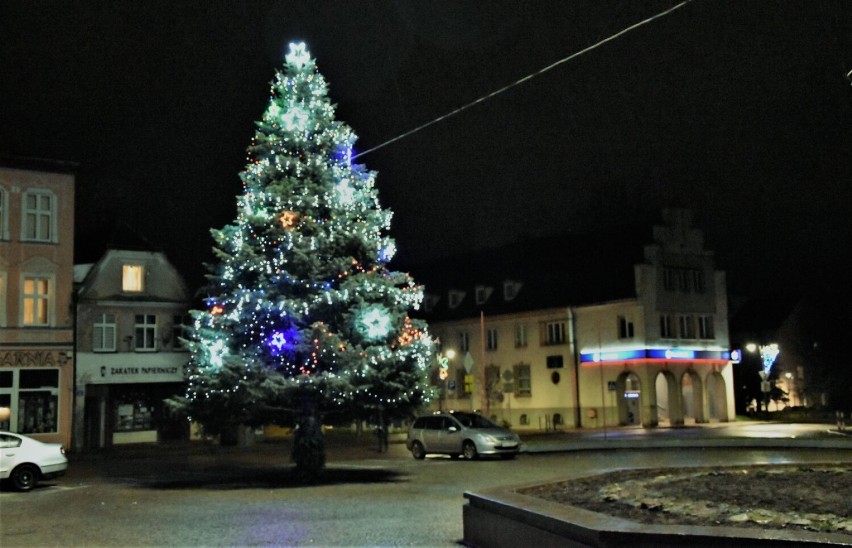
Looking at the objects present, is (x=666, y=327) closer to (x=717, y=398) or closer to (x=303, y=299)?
(x=717, y=398)

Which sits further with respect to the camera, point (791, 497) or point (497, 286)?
point (497, 286)

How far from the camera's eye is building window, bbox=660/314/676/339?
56.0m

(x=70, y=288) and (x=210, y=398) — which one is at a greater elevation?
(x=70, y=288)

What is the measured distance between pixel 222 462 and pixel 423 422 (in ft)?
23.4

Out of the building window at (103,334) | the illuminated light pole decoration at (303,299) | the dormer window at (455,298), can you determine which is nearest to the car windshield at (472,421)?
the illuminated light pole decoration at (303,299)

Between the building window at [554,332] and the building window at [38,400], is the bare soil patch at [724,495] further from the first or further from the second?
the building window at [554,332]

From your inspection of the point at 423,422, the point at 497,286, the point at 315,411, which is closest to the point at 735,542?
the point at 315,411

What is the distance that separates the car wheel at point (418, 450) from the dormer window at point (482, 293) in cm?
3268

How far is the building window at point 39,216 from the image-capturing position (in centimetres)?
3984

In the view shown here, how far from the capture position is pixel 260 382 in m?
21.5

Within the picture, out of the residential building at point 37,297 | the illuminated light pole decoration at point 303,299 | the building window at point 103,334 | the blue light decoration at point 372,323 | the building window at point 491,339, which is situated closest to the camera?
the illuminated light pole decoration at point 303,299

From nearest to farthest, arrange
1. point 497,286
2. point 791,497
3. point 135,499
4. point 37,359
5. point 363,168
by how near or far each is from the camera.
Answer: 1. point 791,497
2. point 135,499
3. point 363,168
4. point 37,359
5. point 497,286

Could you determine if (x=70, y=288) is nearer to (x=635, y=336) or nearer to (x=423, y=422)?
(x=423, y=422)

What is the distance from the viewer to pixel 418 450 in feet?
106
